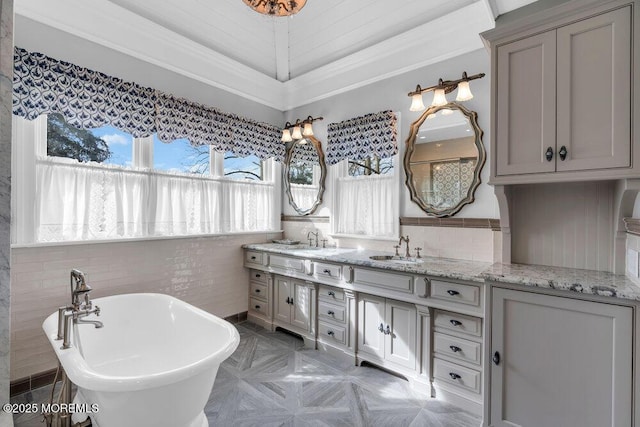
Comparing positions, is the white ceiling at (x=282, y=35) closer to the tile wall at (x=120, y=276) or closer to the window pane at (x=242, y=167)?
the window pane at (x=242, y=167)

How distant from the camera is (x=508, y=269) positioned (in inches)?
Result: 80.8

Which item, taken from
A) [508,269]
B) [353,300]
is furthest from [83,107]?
[508,269]

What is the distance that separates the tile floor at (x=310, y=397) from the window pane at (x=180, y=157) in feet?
6.54

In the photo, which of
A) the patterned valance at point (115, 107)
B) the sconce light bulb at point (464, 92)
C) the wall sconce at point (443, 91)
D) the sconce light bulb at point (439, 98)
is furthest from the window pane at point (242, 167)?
the sconce light bulb at point (464, 92)

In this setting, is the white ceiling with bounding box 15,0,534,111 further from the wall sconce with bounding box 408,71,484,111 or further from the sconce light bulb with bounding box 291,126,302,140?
the sconce light bulb with bounding box 291,126,302,140

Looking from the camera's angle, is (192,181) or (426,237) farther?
(192,181)

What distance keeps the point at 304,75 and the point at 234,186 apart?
64.2 inches

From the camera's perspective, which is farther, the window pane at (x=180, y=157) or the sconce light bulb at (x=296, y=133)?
the sconce light bulb at (x=296, y=133)

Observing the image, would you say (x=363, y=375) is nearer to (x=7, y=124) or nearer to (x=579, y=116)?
(x=579, y=116)

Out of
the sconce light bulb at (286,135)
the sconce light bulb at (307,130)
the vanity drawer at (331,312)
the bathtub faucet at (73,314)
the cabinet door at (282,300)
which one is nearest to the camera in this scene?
the bathtub faucet at (73,314)

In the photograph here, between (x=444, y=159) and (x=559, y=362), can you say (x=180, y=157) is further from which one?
(x=559, y=362)

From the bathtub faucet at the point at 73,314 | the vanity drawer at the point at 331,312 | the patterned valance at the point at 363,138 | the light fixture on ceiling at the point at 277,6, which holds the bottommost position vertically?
the vanity drawer at the point at 331,312

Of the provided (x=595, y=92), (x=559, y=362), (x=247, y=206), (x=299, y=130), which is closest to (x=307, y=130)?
(x=299, y=130)

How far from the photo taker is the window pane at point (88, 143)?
2.50 meters
